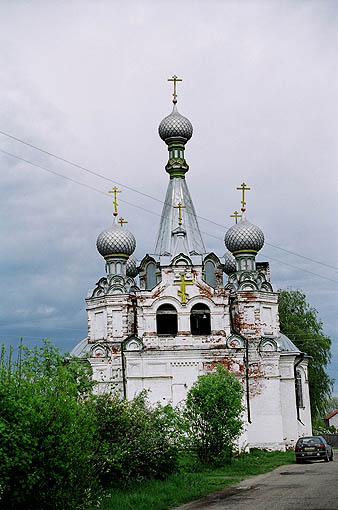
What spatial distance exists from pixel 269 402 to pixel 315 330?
1430 centimetres

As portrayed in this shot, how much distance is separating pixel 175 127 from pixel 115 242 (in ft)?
20.8

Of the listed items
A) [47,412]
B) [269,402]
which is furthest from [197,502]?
[269,402]

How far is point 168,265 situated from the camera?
99.7ft

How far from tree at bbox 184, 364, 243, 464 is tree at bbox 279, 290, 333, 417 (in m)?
18.2

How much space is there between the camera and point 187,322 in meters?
29.8

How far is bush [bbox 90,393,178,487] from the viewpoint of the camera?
16594 millimetres

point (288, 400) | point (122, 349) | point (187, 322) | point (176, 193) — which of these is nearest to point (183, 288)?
point (187, 322)

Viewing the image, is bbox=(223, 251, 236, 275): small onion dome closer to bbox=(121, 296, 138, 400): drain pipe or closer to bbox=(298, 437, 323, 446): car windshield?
bbox=(121, 296, 138, 400): drain pipe

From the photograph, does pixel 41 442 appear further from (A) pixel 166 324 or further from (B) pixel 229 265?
(B) pixel 229 265

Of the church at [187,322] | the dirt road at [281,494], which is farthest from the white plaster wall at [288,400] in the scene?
the dirt road at [281,494]

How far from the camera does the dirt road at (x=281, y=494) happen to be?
13.9 m

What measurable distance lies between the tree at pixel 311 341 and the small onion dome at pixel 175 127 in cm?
1366

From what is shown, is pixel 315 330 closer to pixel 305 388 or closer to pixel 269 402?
pixel 305 388

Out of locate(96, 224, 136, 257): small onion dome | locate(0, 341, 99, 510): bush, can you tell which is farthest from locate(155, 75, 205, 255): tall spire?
locate(0, 341, 99, 510): bush
